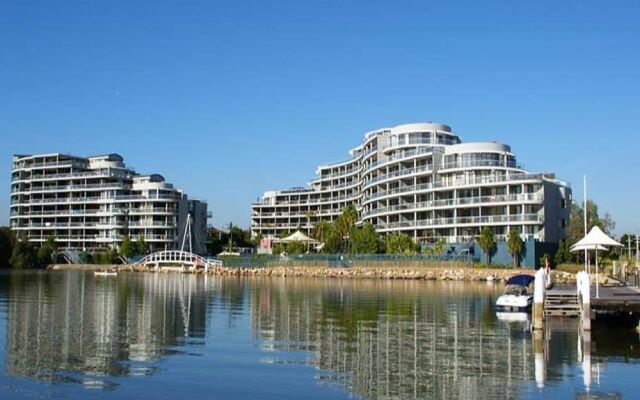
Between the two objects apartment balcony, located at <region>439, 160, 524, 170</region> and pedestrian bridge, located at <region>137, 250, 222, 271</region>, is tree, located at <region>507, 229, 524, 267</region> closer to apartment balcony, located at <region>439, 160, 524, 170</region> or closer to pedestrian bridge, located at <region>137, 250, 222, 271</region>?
apartment balcony, located at <region>439, 160, 524, 170</region>

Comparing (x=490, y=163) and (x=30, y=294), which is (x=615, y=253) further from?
(x=30, y=294)

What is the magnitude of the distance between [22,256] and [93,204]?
67.2 feet

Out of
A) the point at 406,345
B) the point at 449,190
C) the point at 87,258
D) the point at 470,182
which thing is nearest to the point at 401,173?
the point at 449,190

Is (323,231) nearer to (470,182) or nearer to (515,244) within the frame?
A: (470,182)

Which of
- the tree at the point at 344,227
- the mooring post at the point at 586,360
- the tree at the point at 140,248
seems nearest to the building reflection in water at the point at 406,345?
the mooring post at the point at 586,360

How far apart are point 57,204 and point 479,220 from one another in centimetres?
9111

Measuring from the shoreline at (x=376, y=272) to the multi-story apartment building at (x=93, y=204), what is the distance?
69.5ft

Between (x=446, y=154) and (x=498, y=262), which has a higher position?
(x=446, y=154)

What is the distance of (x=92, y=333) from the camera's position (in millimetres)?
29812

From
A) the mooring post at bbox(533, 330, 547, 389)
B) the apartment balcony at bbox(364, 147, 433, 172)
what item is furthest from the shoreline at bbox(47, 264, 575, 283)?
the mooring post at bbox(533, 330, 547, 389)

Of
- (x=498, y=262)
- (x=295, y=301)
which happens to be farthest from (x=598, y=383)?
(x=498, y=262)

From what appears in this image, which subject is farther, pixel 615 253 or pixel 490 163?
pixel 490 163

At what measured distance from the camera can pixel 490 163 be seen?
324 feet

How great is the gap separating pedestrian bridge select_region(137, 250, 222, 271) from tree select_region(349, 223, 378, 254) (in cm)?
2344
